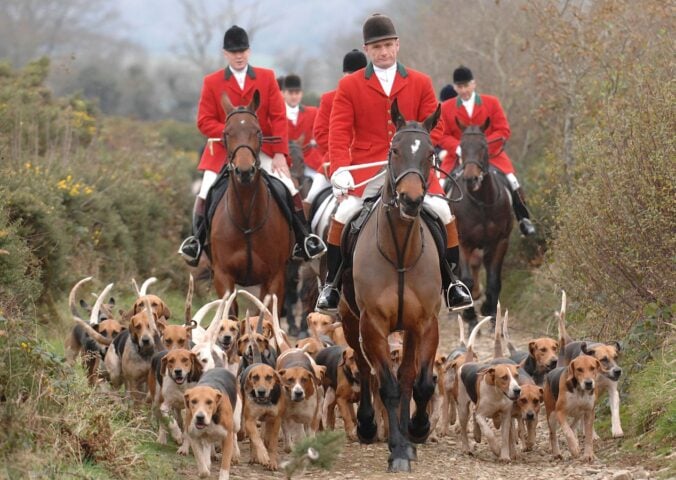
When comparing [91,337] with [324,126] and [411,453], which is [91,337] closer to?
[411,453]

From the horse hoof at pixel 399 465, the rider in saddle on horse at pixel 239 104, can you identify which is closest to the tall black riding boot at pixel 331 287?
the horse hoof at pixel 399 465

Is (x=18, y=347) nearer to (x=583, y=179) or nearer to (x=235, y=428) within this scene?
(x=235, y=428)

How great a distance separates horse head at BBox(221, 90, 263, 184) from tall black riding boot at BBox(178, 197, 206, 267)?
1041 mm

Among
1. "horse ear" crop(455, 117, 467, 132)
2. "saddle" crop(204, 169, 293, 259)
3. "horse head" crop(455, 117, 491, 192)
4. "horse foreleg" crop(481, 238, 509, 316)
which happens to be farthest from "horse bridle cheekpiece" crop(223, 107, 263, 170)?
"horse foreleg" crop(481, 238, 509, 316)

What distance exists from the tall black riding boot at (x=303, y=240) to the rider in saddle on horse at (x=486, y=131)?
3840mm

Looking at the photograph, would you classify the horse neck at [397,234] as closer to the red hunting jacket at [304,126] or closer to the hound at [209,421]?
the hound at [209,421]

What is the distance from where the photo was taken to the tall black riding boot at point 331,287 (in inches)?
394

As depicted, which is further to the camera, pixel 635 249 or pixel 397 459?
pixel 635 249

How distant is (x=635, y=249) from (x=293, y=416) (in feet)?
9.53

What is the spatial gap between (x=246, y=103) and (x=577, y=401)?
4.60 metres

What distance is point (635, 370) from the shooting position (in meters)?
10.7

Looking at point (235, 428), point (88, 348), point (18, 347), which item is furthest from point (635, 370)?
point (18, 347)

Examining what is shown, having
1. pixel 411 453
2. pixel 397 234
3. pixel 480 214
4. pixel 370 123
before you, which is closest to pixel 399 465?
pixel 411 453

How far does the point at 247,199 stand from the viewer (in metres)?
12.0
